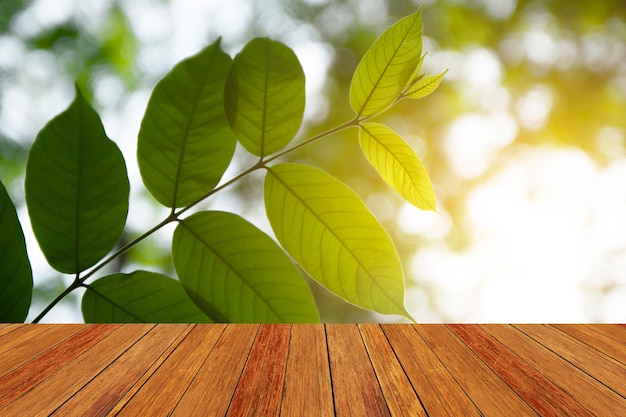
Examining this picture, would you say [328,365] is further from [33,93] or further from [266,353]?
[33,93]

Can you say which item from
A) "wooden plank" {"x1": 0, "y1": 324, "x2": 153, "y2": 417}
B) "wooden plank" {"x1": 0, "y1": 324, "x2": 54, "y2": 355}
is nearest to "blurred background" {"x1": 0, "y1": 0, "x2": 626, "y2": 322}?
"wooden plank" {"x1": 0, "y1": 324, "x2": 54, "y2": 355}

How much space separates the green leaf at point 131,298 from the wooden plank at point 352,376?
0.23m

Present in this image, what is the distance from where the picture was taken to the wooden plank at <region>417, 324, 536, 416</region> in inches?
23.9

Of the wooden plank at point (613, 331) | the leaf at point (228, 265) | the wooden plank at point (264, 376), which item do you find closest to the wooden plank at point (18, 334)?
the wooden plank at point (264, 376)

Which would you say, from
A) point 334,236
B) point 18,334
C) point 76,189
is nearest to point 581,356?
point 334,236

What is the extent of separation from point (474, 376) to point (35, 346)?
2.08 ft

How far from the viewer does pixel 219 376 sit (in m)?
0.67

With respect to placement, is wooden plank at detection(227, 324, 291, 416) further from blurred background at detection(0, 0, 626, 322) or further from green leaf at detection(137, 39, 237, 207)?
blurred background at detection(0, 0, 626, 322)

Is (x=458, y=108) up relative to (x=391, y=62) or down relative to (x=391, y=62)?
up

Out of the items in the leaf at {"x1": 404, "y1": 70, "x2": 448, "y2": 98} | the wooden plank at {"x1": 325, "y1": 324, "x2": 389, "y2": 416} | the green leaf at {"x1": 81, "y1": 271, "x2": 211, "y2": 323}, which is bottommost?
the wooden plank at {"x1": 325, "y1": 324, "x2": 389, "y2": 416}

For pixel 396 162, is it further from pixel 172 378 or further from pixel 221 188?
pixel 172 378

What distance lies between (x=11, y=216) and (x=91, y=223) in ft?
0.20

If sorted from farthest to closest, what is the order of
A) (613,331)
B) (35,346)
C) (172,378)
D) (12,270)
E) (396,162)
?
(613,331) → (35,346) → (172,378) → (396,162) → (12,270)

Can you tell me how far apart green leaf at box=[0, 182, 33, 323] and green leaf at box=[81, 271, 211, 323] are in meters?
0.05
